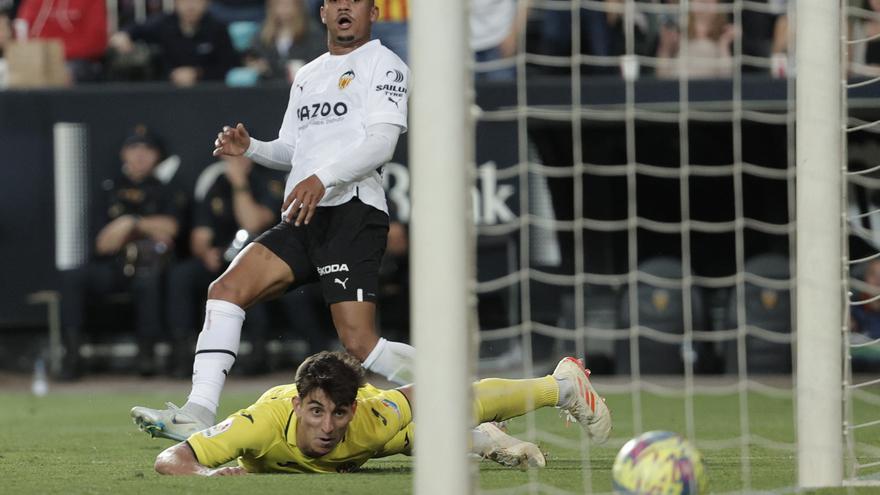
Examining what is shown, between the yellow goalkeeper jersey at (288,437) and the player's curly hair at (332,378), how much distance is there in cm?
16

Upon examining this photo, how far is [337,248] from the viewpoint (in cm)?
610

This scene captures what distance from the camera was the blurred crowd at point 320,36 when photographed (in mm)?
11258

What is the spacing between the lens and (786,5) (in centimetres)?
1154

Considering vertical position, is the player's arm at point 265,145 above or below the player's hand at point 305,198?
above

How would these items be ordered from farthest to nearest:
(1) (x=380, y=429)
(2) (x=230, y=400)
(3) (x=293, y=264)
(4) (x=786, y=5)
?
(4) (x=786, y=5) → (2) (x=230, y=400) → (3) (x=293, y=264) → (1) (x=380, y=429)

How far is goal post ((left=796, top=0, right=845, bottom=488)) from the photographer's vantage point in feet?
16.5

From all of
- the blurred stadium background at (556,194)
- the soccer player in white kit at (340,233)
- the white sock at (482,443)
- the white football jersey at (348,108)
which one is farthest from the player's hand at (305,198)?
the blurred stadium background at (556,194)

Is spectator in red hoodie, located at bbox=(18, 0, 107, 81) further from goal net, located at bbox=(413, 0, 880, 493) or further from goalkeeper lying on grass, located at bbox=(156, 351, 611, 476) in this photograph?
goalkeeper lying on grass, located at bbox=(156, 351, 611, 476)

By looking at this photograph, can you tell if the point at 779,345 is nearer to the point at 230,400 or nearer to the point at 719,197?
the point at 719,197

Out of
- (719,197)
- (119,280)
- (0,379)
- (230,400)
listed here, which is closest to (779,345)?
(719,197)

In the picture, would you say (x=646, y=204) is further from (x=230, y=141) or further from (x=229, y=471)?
(x=229, y=471)

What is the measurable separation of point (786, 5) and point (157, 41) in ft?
15.8

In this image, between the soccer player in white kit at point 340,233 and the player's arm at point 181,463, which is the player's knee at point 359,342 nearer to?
the soccer player in white kit at point 340,233

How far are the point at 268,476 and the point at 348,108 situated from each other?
151cm
